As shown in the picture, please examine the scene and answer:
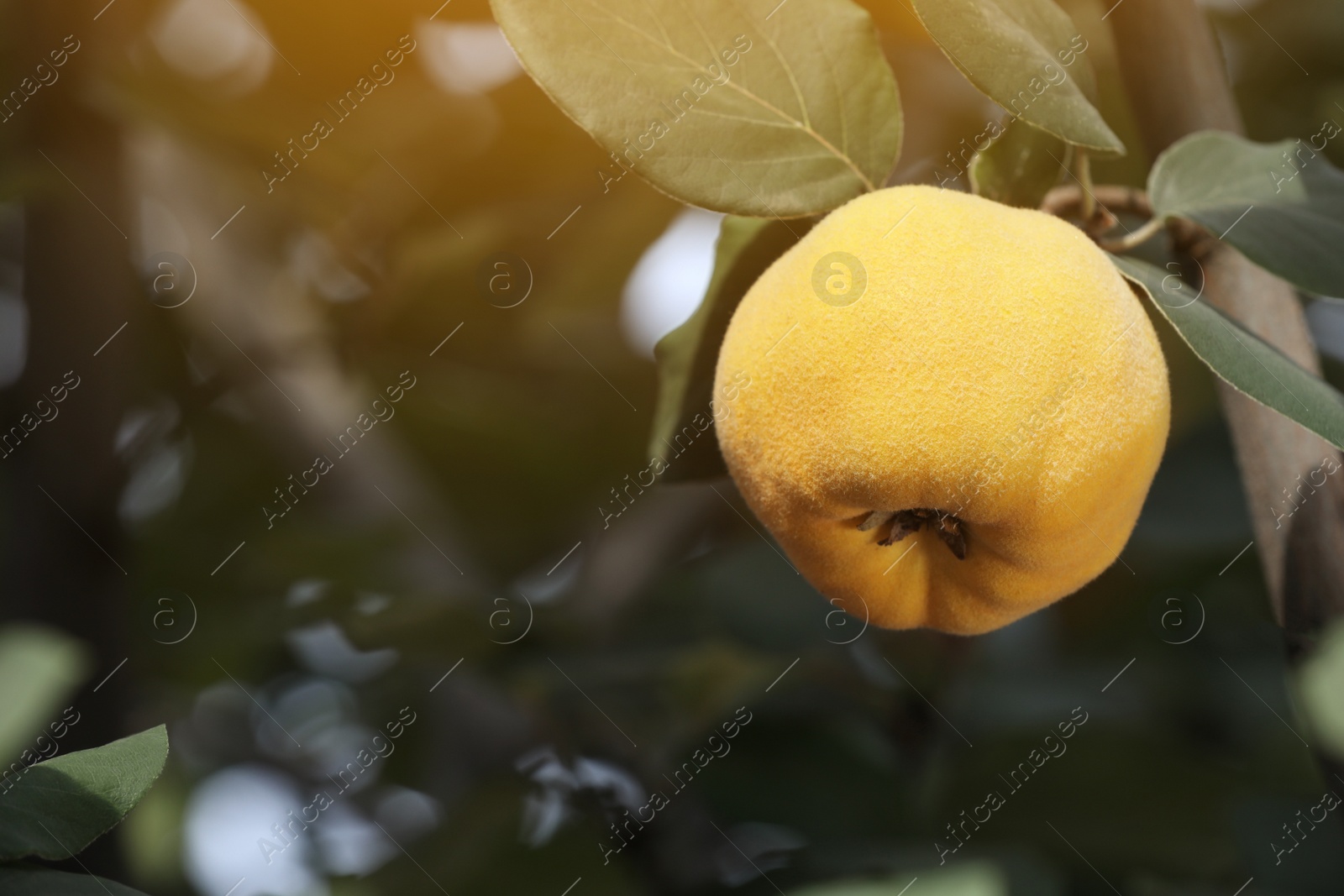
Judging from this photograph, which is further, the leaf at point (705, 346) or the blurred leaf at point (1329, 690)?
the leaf at point (705, 346)

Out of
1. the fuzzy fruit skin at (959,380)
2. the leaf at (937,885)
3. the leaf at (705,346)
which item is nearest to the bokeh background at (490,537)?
the leaf at (937,885)

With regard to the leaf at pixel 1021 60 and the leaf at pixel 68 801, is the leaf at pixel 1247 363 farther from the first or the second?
the leaf at pixel 68 801

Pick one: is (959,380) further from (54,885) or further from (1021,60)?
(54,885)

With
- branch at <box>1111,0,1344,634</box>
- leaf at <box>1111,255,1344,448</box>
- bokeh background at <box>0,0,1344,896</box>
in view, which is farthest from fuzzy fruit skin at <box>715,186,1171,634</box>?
bokeh background at <box>0,0,1344,896</box>

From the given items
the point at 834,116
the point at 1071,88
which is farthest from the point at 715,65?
the point at 1071,88

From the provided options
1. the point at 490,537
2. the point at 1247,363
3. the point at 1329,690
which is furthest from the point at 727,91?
the point at 490,537

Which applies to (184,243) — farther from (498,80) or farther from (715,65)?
(715,65)
